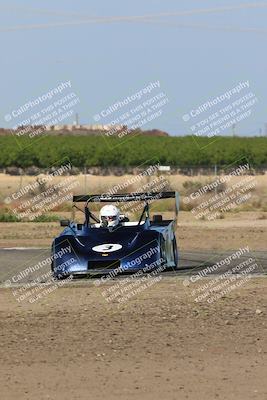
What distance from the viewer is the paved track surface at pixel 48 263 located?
73.4 feet

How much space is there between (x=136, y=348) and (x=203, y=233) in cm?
2532

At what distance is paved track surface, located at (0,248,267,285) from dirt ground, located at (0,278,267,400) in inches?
178

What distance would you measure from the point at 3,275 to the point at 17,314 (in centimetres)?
702

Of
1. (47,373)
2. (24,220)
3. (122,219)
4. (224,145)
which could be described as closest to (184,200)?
(24,220)

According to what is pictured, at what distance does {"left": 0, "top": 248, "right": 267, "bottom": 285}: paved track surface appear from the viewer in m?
22.4

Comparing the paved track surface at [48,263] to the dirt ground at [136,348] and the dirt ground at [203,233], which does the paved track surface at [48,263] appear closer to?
the dirt ground at [203,233]

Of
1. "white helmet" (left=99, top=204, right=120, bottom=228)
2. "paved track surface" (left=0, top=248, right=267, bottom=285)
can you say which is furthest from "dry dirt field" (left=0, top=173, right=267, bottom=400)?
"white helmet" (left=99, top=204, right=120, bottom=228)

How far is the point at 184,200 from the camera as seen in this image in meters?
58.9

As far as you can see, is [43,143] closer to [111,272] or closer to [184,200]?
[184,200]

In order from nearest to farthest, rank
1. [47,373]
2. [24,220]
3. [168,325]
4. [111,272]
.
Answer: [47,373], [168,325], [111,272], [24,220]
